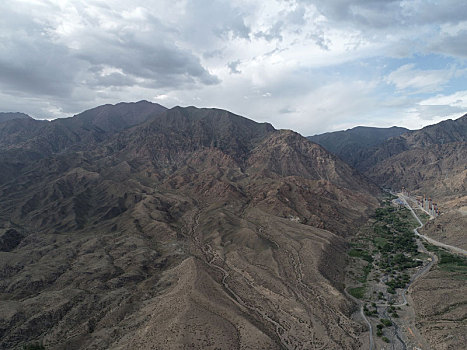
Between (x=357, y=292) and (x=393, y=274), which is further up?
(x=393, y=274)

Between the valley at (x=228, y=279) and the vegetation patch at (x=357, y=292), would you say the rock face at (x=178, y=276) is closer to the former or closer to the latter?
the valley at (x=228, y=279)

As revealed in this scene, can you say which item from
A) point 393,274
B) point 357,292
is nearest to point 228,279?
point 357,292

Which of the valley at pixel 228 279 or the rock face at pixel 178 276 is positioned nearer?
the rock face at pixel 178 276

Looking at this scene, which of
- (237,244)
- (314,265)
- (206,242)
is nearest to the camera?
(314,265)

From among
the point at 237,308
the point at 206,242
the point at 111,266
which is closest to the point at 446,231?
the point at 206,242

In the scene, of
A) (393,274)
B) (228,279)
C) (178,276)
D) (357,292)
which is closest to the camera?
(357,292)

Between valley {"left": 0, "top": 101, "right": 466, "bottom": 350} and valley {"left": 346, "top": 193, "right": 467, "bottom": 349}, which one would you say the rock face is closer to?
valley {"left": 0, "top": 101, "right": 466, "bottom": 350}

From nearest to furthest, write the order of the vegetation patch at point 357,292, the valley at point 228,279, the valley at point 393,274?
the valley at point 228,279 → the valley at point 393,274 → the vegetation patch at point 357,292

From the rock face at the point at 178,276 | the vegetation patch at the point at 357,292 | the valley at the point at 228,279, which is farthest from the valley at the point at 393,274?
the rock face at the point at 178,276

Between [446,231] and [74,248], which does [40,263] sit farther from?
[446,231]

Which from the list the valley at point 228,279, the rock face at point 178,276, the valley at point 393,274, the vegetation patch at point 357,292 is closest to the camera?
the rock face at point 178,276

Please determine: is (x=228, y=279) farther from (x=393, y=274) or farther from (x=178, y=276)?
(x=393, y=274)
